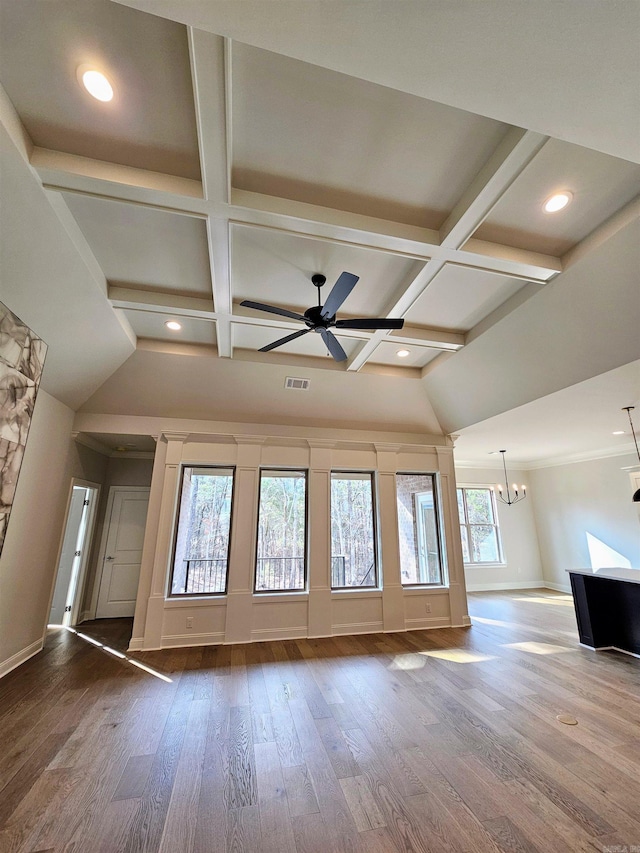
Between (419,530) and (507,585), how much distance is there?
3832 millimetres

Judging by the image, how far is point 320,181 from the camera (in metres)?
2.36

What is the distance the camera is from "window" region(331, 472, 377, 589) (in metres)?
5.16

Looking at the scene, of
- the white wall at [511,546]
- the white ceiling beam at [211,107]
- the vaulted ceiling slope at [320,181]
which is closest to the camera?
the vaulted ceiling slope at [320,181]

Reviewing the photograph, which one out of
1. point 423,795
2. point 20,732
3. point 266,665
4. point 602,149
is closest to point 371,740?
point 423,795

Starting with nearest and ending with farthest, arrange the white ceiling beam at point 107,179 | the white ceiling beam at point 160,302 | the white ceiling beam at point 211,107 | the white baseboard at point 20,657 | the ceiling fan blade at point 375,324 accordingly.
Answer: the white ceiling beam at point 211,107 → the white ceiling beam at point 107,179 → the ceiling fan blade at point 375,324 → the white ceiling beam at point 160,302 → the white baseboard at point 20,657

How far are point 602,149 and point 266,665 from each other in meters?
4.68

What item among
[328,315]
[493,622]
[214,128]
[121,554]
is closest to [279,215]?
[214,128]

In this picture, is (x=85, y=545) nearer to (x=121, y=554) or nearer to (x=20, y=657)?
(x=121, y=554)

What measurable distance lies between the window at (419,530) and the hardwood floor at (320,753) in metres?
1.40

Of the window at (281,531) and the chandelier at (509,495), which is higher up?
the chandelier at (509,495)

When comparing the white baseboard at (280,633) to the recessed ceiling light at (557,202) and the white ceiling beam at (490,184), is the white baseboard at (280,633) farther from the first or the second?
the recessed ceiling light at (557,202)

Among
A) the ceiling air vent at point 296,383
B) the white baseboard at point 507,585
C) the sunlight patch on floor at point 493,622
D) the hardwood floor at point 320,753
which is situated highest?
the ceiling air vent at point 296,383

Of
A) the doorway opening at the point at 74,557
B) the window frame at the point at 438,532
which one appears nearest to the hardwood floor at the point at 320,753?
the window frame at the point at 438,532

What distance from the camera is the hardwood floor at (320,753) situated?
1.81 metres
